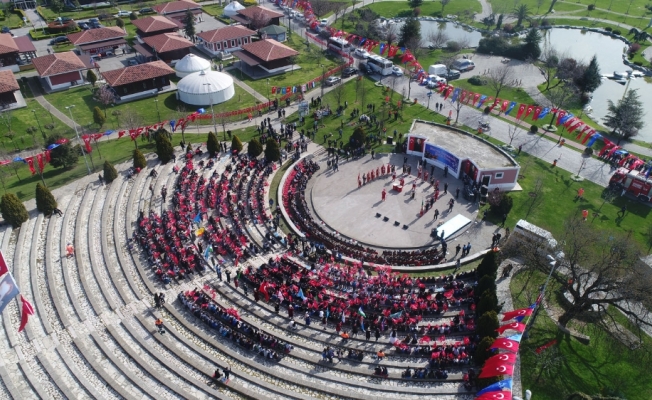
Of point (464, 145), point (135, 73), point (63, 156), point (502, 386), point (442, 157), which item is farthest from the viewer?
point (135, 73)

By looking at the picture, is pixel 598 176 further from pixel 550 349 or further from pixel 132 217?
pixel 132 217

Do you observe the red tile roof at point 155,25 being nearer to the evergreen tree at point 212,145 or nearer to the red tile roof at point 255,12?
the red tile roof at point 255,12

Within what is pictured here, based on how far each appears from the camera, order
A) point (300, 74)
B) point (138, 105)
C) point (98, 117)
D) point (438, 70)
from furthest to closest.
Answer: point (300, 74), point (438, 70), point (138, 105), point (98, 117)

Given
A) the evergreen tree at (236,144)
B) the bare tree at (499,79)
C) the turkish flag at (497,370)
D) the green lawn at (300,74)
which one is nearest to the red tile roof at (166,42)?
the green lawn at (300,74)

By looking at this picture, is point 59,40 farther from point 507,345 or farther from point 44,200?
point 507,345

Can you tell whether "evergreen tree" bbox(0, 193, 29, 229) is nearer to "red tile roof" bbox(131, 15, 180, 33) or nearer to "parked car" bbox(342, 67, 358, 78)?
"parked car" bbox(342, 67, 358, 78)

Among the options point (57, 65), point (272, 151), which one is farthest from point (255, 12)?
point (272, 151)
